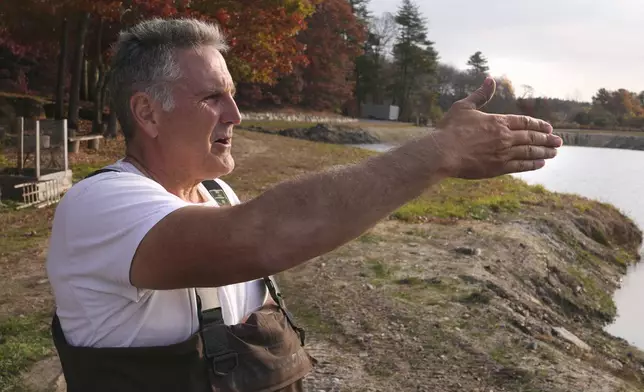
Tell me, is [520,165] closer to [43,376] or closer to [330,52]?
[43,376]

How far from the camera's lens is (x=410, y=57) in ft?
181

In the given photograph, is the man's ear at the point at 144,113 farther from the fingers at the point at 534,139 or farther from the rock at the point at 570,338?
the rock at the point at 570,338

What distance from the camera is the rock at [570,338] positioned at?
6066 millimetres

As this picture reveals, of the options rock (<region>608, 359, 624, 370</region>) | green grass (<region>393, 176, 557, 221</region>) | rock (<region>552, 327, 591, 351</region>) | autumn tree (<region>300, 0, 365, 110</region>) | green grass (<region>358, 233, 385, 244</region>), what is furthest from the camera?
autumn tree (<region>300, 0, 365, 110</region>)

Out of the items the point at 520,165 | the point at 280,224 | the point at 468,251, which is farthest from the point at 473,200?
the point at 280,224

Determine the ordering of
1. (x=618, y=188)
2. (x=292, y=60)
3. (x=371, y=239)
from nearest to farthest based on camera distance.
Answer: (x=371, y=239) → (x=292, y=60) → (x=618, y=188)

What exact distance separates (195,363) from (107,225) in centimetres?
40

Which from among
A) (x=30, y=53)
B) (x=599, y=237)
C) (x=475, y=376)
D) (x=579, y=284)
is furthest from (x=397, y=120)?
(x=475, y=376)

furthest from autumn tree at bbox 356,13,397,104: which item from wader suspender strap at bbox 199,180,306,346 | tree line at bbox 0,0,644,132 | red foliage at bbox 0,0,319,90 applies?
wader suspender strap at bbox 199,180,306,346

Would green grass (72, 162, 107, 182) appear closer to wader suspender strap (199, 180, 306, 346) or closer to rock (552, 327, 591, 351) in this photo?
rock (552, 327, 591, 351)

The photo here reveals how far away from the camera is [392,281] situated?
6.72m

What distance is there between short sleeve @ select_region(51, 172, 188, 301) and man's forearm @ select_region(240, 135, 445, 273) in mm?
220

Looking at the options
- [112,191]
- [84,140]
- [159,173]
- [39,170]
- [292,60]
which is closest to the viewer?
[112,191]

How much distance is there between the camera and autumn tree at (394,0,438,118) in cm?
5503
